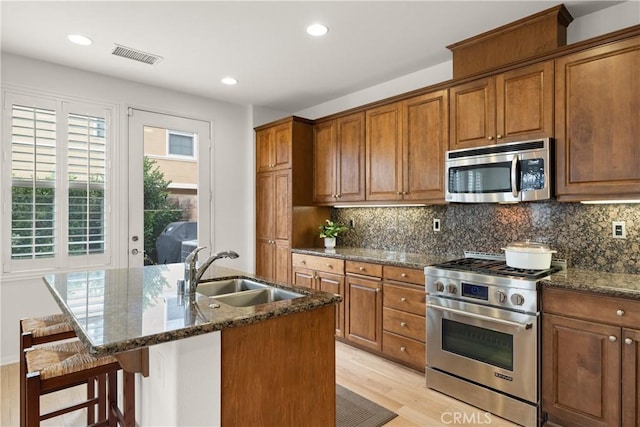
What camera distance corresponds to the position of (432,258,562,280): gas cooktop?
7.79 ft

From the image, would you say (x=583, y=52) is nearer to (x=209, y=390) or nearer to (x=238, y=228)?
(x=209, y=390)

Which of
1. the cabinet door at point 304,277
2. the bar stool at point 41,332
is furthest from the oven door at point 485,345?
the bar stool at point 41,332

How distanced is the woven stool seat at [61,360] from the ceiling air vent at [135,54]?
2379mm

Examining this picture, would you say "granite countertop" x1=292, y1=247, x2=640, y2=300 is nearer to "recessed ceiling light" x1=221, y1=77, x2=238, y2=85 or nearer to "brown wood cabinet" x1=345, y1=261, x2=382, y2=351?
"brown wood cabinet" x1=345, y1=261, x2=382, y2=351

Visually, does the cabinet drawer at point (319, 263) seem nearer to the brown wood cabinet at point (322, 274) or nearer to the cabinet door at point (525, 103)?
the brown wood cabinet at point (322, 274)

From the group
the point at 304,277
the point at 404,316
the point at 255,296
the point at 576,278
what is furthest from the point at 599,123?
the point at 304,277

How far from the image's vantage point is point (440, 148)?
311cm

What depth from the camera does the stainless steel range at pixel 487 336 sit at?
2275mm

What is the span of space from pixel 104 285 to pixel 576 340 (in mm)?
2706

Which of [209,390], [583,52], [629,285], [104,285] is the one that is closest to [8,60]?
[104,285]

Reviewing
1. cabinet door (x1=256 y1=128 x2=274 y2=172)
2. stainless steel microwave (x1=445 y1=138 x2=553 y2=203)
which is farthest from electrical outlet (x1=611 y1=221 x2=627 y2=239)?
cabinet door (x1=256 y1=128 x2=274 y2=172)

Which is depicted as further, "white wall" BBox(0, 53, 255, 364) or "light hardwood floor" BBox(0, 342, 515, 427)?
"white wall" BBox(0, 53, 255, 364)

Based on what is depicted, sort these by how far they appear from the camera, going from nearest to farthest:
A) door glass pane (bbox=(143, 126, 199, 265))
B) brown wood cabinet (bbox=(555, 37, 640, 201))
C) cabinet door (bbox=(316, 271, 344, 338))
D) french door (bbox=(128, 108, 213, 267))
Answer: brown wood cabinet (bbox=(555, 37, 640, 201)) → cabinet door (bbox=(316, 271, 344, 338)) → french door (bbox=(128, 108, 213, 267)) → door glass pane (bbox=(143, 126, 199, 265))
